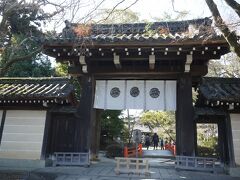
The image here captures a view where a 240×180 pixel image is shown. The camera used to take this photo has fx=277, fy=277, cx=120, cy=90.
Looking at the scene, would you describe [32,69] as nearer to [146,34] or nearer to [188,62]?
[146,34]

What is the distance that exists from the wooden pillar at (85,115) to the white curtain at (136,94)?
469 millimetres

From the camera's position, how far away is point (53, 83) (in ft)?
41.0

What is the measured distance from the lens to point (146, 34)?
11.0 meters

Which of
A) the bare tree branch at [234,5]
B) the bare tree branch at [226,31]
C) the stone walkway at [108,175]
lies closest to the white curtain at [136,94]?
the stone walkway at [108,175]

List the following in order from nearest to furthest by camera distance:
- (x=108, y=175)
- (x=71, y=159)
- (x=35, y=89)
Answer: (x=108, y=175)
(x=71, y=159)
(x=35, y=89)

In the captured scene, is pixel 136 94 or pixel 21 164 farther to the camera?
pixel 136 94

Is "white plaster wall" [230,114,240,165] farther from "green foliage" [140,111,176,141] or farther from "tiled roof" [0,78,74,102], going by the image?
"green foliage" [140,111,176,141]

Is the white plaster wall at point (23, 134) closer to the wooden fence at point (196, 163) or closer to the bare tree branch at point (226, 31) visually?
the wooden fence at point (196, 163)

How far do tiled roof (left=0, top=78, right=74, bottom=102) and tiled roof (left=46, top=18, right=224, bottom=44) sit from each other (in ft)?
6.91

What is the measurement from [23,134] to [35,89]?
194 centimetres

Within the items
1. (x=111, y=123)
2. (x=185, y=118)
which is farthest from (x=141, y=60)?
(x=111, y=123)

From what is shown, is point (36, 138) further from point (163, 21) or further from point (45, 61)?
point (45, 61)

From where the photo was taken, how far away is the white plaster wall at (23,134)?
11305 millimetres

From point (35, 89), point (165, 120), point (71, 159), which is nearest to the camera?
point (71, 159)
